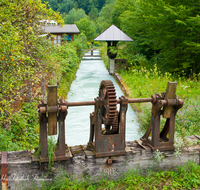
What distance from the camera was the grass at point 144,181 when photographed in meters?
2.95

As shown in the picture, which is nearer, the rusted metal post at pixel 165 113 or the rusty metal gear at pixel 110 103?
the rusty metal gear at pixel 110 103

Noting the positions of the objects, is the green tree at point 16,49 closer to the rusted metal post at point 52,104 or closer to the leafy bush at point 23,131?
the leafy bush at point 23,131

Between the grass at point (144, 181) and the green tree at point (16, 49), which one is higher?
the green tree at point (16, 49)

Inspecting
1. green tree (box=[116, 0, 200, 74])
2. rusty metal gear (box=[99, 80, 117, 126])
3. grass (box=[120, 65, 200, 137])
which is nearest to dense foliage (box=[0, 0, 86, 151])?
rusty metal gear (box=[99, 80, 117, 126])

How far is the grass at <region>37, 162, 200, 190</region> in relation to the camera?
9.66ft

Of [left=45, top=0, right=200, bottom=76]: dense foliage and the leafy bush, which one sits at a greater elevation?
[left=45, top=0, right=200, bottom=76]: dense foliage

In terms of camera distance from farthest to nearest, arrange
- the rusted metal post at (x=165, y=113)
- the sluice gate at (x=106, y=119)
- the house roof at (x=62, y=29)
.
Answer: the house roof at (x=62, y=29)
the rusted metal post at (x=165, y=113)
the sluice gate at (x=106, y=119)

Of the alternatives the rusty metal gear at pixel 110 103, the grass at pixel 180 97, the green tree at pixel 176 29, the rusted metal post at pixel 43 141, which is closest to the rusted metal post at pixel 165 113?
the rusty metal gear at pixel 110 103

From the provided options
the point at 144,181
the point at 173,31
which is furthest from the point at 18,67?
the point at 173,31

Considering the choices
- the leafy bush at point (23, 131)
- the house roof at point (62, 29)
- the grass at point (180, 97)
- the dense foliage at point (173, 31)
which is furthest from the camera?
the house roof at point (62, 29)

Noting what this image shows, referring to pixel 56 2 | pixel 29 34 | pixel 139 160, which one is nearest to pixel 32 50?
pixel 29 34

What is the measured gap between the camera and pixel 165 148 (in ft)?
11.0

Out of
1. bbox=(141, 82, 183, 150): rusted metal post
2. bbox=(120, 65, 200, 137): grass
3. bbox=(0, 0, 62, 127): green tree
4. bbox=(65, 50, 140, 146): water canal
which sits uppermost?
bbox=(0, 0, 62, 127): green tree

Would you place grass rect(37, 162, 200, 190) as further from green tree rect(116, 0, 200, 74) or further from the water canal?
green tree rect(116, 0, 200, 74)
